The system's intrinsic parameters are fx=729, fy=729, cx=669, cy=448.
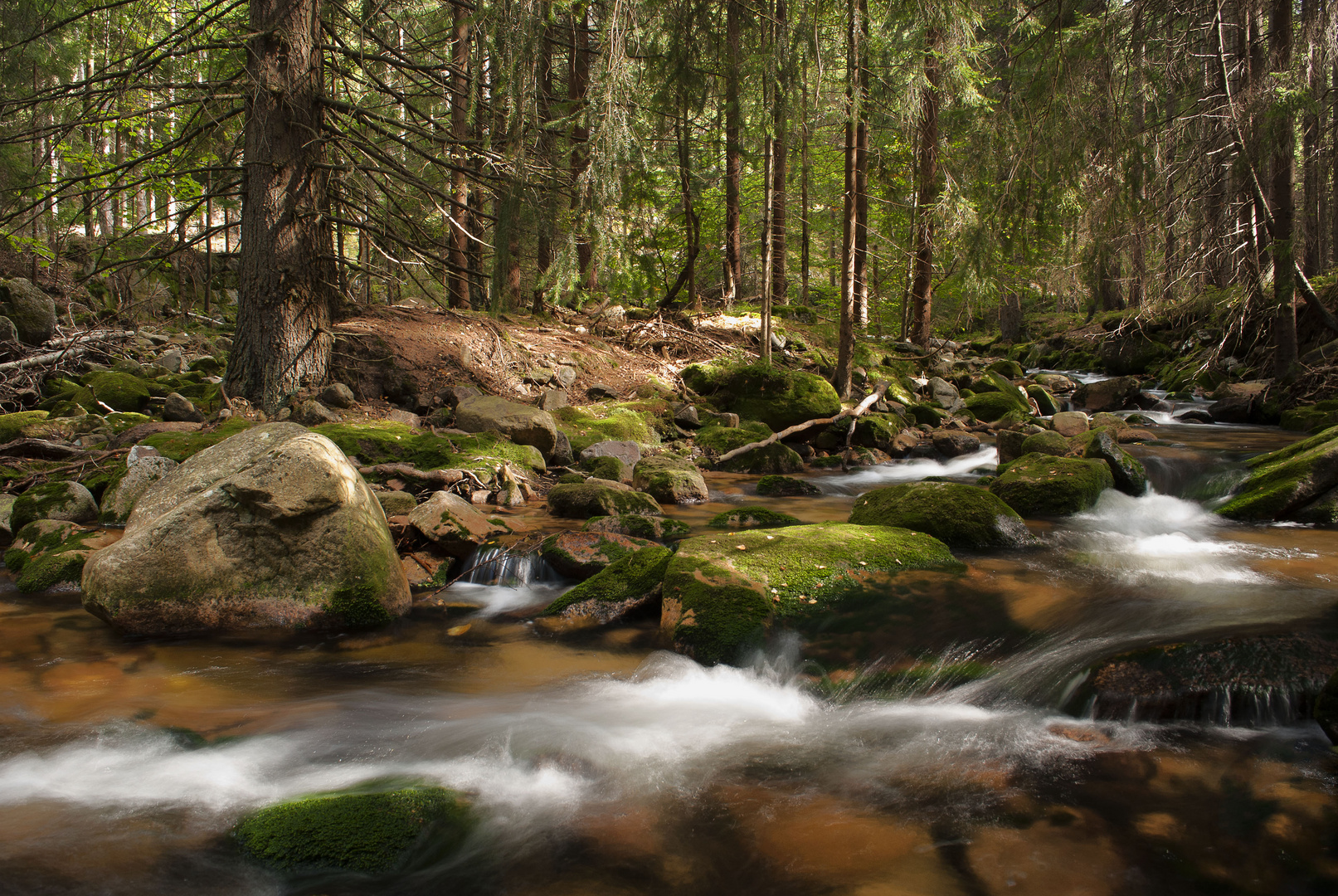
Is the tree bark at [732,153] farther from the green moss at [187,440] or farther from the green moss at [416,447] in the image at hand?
the green moss at [187,440]

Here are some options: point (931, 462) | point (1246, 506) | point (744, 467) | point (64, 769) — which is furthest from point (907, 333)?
point (64, 769)

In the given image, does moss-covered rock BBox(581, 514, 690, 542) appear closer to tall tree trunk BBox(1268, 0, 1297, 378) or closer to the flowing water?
the flowing water

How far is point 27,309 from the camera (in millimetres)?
10867

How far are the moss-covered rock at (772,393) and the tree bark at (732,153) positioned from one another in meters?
3.54

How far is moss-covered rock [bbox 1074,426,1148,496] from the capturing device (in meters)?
8.02

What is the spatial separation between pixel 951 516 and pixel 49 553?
7.00 metres

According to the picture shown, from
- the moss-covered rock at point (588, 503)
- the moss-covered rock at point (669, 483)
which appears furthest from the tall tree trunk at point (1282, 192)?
the moss-covered rock at point (588, 503)

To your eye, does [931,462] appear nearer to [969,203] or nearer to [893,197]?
[969,203]

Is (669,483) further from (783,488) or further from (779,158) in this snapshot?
(779,158)

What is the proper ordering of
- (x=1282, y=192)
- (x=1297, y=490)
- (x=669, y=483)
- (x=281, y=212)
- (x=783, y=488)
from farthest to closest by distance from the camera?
(x=1282, y=192), (x=783, y=488), (x=669, y=483), (x=281, y=212), (x=1297, y=490)

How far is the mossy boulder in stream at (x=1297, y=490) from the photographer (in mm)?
6613

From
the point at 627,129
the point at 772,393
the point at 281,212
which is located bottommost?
the point at 772,393

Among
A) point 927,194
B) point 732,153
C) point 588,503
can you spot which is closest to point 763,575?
point 588,503

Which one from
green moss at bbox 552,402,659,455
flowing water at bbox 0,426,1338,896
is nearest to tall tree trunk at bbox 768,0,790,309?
green moss at bbox 552,402,659,455
